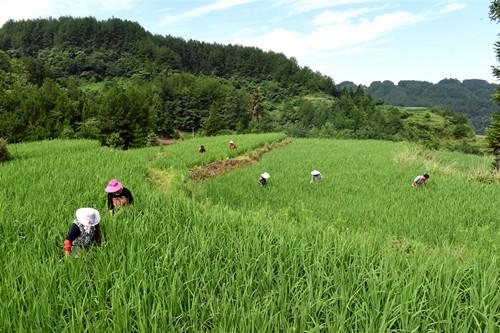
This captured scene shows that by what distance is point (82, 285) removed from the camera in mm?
2701

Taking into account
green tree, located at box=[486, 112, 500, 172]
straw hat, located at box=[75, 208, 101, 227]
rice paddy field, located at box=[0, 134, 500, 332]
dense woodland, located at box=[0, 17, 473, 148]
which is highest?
dense woodland, located at box=[0, 17, 473, 148]

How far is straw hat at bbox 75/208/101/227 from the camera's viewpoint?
325cm

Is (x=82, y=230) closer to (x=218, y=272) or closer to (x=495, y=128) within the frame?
(x=218, y=272)

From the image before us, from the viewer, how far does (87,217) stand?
3293mm

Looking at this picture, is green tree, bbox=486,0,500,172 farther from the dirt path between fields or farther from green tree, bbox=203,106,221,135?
green tree, bbox=203,106,221,135

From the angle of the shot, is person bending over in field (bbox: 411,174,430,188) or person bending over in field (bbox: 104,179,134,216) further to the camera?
person bending over in field (bbox: 411,174,430,188)

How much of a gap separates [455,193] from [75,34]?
491 ft

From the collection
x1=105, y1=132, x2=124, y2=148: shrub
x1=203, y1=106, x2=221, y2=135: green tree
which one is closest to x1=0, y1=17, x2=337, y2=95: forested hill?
x1=203, y1=106, x2=221, y2=135: green tree

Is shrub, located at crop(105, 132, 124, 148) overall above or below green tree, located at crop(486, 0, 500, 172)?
below

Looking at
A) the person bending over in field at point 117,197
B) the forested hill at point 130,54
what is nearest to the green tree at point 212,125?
the person bending over in field at point 117,197

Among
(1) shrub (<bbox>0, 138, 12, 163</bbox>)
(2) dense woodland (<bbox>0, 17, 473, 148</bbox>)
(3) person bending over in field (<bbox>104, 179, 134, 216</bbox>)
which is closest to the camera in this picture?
(3) person bending over in field (<bbox>104, 179, 134, 216</bbox>)

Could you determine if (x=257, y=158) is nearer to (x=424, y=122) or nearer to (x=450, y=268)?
(x=450, y=268)

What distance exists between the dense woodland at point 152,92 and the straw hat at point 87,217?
3638cm

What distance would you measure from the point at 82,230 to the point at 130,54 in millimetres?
139912
